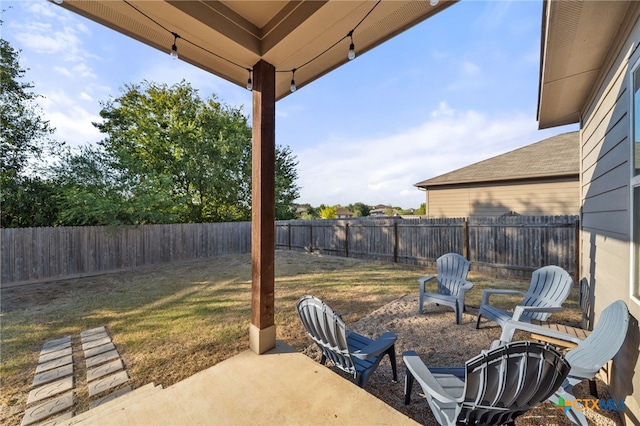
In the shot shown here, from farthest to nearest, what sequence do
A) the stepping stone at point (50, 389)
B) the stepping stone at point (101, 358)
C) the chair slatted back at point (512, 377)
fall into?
the stepping stone at point (101, 358), the stepping stone at point (50, 389), the chair slatted back at point (512, 377)

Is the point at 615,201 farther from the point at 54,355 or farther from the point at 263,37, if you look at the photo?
the point at 54,355

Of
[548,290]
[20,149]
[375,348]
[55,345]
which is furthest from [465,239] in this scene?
[20,149]

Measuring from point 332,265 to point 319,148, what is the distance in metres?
8.57

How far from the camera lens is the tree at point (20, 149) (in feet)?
22.5

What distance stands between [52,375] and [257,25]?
12.6 feet

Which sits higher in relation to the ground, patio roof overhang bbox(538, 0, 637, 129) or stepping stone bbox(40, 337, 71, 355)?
patio roof overhang bbox(538, 0, 637, 129)

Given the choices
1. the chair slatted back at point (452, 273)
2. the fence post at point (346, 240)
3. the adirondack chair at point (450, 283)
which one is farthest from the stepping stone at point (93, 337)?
the fence post at point (346, 240)

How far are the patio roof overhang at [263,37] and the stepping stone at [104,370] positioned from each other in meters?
1.54

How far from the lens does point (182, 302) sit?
4562mm

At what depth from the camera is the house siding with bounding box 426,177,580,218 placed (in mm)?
7871

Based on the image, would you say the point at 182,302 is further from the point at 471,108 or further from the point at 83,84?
the point at 471,108

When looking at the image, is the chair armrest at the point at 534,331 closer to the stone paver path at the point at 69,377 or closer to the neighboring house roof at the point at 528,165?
the stone paver path at the point at 69,377

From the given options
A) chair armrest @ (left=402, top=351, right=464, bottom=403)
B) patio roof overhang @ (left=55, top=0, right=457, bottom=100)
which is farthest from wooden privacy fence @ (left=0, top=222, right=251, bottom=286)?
chair armrest @ (left=402, top=351, right=464, bottom=403)

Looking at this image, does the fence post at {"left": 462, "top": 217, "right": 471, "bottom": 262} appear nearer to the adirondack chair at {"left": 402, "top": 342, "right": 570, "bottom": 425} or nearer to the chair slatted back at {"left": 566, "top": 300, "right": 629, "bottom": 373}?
the chair slatted back at {"left": 566, "top": 300, "right": 629, "bottom": 373}
